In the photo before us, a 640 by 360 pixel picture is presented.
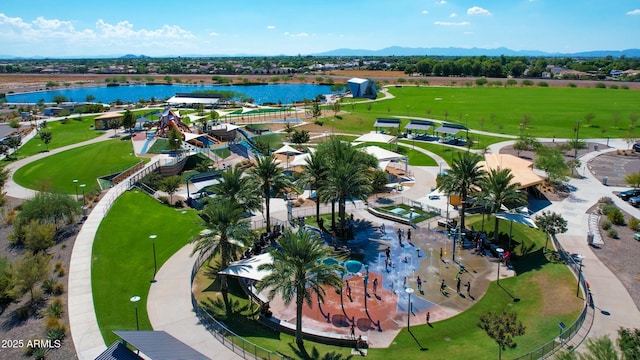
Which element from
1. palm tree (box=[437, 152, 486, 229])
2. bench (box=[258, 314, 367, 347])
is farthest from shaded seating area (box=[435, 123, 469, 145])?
bench (box=[258, 314, 367, 347])

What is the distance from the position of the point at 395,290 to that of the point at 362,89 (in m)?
122

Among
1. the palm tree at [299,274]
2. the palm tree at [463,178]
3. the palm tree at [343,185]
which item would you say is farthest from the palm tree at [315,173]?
the palm tree at [299,274]

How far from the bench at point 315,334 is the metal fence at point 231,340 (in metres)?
3.09

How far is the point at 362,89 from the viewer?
151375 mm

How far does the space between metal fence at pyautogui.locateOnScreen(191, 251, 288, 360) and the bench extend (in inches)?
122

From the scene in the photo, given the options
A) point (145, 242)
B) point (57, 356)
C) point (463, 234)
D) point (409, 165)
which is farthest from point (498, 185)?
point (57, 356)

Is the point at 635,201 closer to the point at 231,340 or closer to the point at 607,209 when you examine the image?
the point at 607,209

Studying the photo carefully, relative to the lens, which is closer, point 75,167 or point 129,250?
point 129,250

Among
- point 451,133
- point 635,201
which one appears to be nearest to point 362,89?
point 451,133

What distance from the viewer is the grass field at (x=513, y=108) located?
10200cm

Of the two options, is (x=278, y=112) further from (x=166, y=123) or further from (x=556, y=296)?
(x=556, y=296)

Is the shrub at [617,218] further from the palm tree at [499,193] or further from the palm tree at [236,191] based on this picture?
the palm tree at [236,191]

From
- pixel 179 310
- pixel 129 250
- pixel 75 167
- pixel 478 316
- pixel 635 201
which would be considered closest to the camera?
pixel 179 310

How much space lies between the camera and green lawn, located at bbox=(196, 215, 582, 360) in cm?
2805
